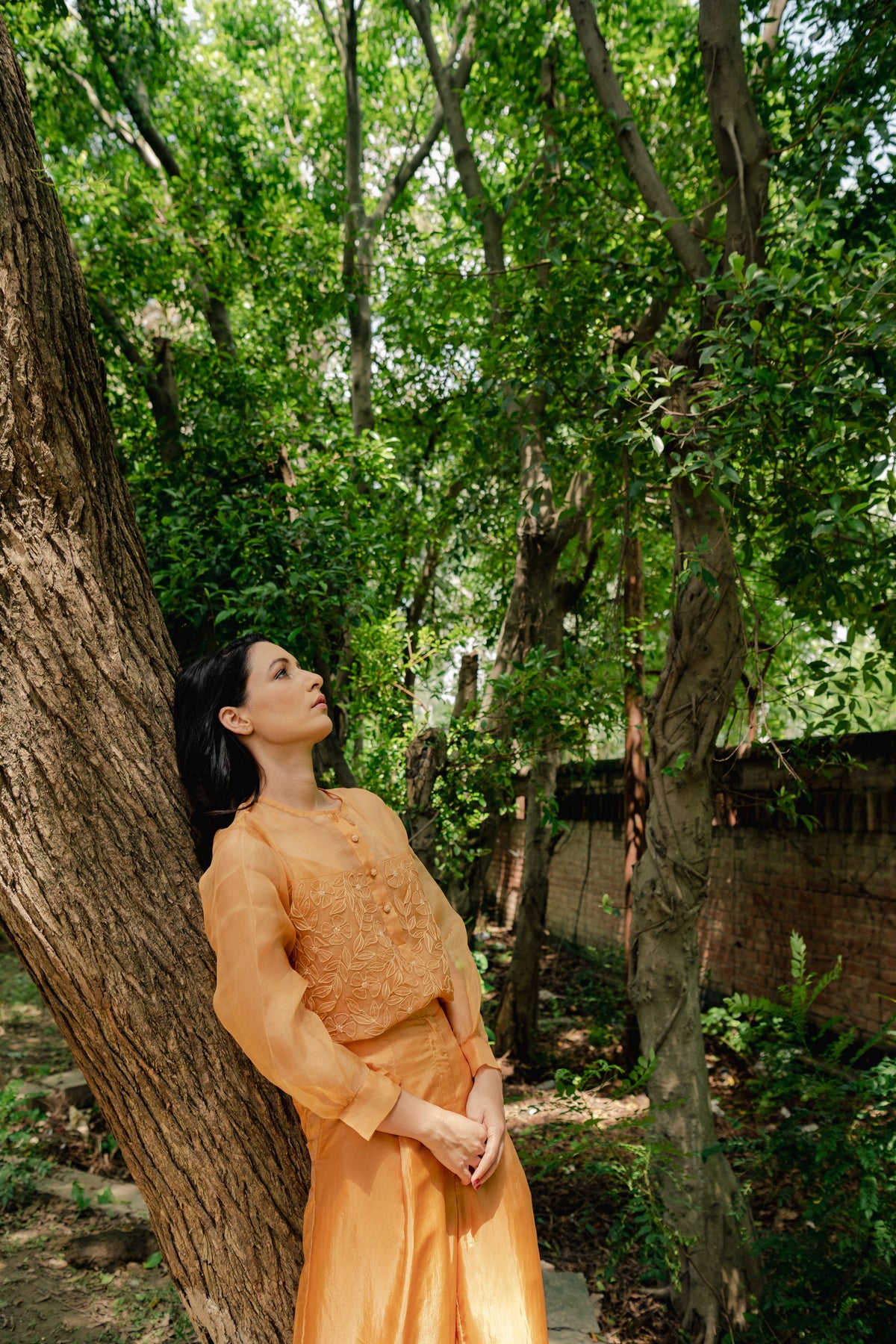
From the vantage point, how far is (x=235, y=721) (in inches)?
75.9

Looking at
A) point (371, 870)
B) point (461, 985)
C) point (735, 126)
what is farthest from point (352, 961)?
point (735, 126)

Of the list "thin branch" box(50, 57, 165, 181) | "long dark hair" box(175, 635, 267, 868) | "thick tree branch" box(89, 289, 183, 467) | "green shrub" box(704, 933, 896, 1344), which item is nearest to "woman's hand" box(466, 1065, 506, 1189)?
"long dark hair" box(175, 635, 267, 868)

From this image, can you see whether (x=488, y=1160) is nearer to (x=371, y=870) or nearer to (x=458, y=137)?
(x=371, y=870)

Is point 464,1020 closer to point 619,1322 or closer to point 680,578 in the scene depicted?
point 680,578

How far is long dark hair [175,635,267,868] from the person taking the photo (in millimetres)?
1930

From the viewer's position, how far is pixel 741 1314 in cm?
337

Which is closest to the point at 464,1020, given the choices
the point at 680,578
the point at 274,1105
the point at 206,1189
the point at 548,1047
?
the point at 274,1105

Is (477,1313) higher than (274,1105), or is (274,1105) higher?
(274,1105)

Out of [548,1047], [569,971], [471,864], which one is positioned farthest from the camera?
[569,971]

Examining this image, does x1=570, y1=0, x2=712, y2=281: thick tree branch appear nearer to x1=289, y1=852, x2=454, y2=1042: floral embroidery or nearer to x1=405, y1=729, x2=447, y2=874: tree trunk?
x1=405, y1=729, x2=447, y2=874: tree trunk

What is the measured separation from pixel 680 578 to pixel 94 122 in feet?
21.4

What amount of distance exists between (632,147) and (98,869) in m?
3.35

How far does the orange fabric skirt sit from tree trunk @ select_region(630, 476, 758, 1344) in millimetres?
1851

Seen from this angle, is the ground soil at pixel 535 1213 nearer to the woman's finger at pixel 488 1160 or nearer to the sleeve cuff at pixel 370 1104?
the woman's finger at pixel 488 1160
